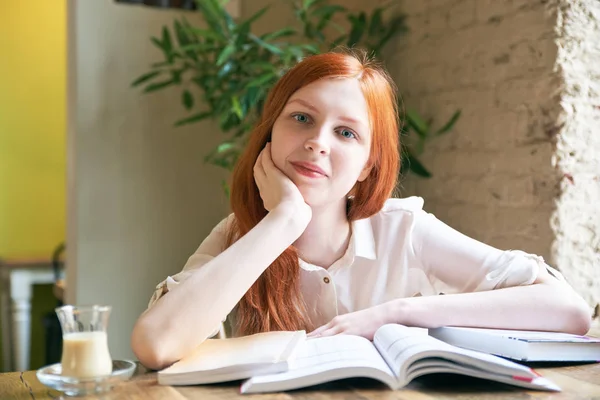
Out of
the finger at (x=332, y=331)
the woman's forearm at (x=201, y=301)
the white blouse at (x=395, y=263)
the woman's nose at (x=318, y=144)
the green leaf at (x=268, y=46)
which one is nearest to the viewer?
the woman's forearm at (x=201, y=301)

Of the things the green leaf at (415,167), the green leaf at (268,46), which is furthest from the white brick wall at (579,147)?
the green leaf at (268,46)

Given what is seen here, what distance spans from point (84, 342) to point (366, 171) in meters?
0.88

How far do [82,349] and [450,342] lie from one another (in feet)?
2.13

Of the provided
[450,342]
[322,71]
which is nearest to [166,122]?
[322,71]

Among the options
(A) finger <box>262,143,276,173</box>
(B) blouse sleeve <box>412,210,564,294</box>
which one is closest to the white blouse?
(B) blouse sleeve <box>412,210,564,294</box>

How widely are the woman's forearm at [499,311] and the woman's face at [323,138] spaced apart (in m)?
0.30

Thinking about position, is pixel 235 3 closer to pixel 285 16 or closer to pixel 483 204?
pixel 285 16

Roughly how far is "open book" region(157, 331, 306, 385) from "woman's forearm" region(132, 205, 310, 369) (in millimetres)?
37

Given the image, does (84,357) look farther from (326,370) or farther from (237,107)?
(237,107)

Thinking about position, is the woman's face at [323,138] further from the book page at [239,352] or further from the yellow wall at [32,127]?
the yellow wall at [32,127]

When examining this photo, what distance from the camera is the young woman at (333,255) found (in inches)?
51.1

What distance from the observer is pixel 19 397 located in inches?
41.3

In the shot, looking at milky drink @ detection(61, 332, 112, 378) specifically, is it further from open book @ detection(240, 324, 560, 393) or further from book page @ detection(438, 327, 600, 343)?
book page @ detection(438, 327, 600, 343)

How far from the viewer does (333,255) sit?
1.71 metres
